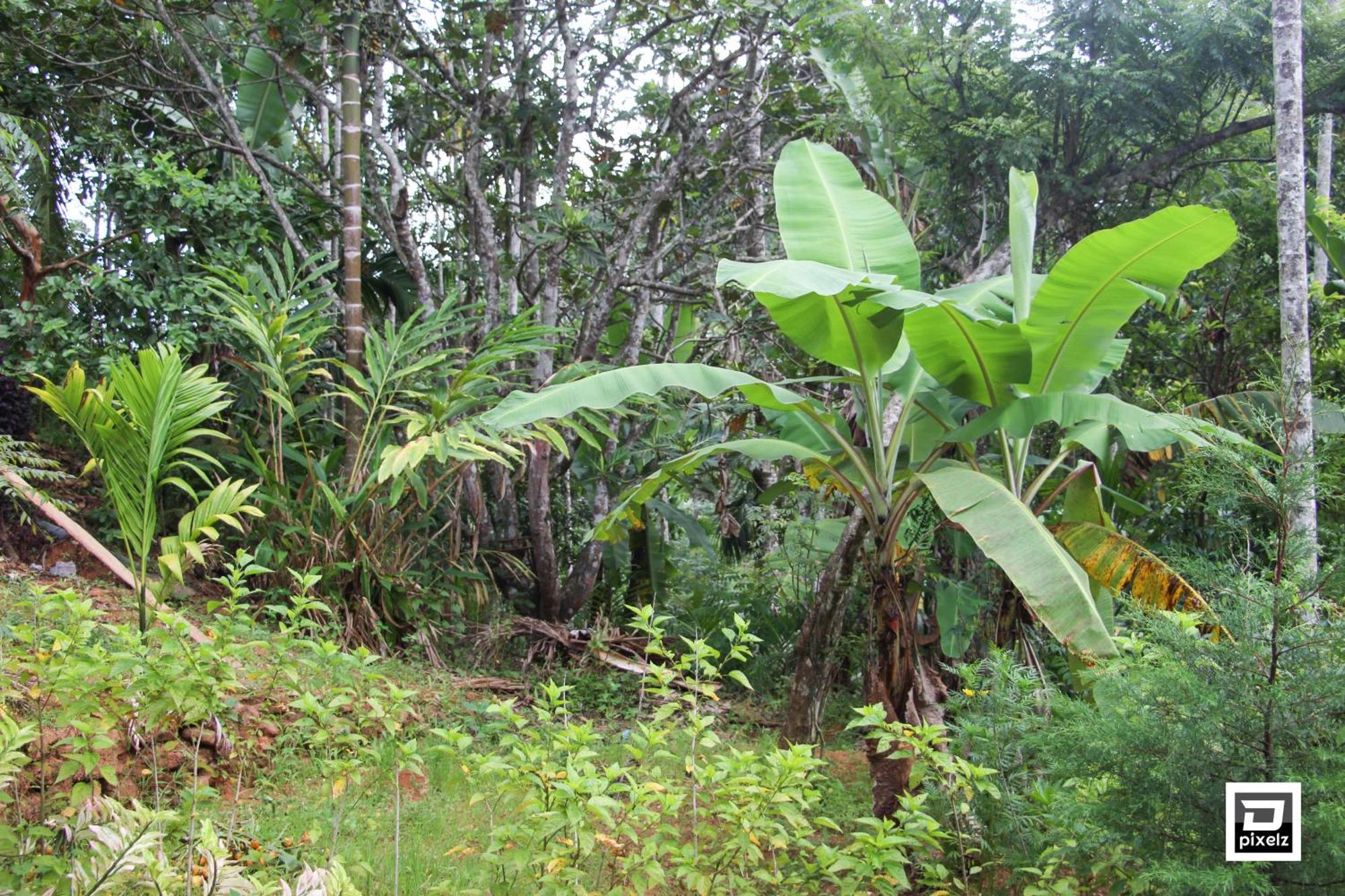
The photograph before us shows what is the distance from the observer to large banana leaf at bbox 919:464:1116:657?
10.4 feet

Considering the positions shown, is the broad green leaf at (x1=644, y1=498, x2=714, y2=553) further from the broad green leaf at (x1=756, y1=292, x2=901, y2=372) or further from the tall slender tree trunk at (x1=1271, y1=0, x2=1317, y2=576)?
the tall slender tree trunk at (x1=1271, y1=0, x2=1317, y2=576)

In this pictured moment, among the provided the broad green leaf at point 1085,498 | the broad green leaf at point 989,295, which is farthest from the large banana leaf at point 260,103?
the broad green leaf at point 1085,498

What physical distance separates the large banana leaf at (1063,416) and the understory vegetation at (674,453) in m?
0.03

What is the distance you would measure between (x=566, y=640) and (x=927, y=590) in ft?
7.55

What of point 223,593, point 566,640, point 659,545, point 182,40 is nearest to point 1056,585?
point 566,640

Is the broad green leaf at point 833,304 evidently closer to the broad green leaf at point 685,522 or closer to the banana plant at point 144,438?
the banana plant at point 144,438

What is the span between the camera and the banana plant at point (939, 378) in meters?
3.58

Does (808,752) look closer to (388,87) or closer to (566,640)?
(566,640)

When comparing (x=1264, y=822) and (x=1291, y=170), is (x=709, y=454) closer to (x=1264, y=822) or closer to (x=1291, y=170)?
(x=1264, y=822)

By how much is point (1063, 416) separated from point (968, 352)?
58 cm

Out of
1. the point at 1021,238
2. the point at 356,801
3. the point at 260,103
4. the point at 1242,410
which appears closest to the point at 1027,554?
the point at 1021,238

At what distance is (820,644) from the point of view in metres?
4.64

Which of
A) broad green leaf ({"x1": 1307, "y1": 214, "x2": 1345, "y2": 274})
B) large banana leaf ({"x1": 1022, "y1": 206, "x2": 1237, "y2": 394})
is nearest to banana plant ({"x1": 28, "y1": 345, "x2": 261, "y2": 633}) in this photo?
large banana leaf ({"x1": 1022, "y1": 206, "x2": 1237, "y2": 394})

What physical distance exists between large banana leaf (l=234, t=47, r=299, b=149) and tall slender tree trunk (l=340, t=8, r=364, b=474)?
1.49m
